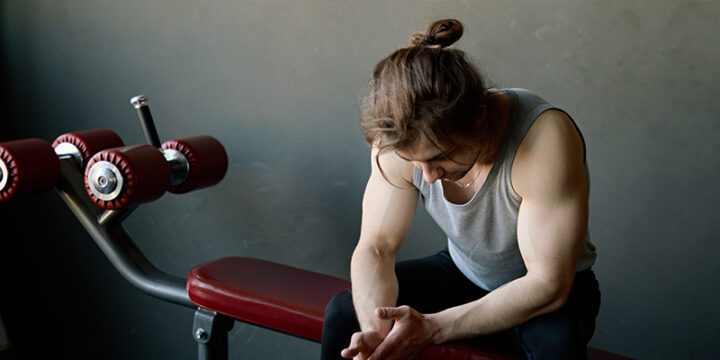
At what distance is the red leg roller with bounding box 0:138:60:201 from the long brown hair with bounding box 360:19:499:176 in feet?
2.97

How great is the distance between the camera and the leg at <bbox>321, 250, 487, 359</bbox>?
1.22 meters

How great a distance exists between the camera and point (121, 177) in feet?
4.79

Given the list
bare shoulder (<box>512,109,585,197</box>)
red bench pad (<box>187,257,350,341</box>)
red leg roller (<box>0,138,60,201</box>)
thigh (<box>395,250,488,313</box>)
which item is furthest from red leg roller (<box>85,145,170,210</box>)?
bare shoulder (<box>512,109,585,197</box>)

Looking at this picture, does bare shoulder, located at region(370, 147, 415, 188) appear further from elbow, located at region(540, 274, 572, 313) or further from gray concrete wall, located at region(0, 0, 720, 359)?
gray concrete wall, located at region(0, 0, 720, 359)

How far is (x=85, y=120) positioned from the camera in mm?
2148

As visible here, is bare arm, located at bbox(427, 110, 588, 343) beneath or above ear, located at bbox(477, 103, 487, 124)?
beneath

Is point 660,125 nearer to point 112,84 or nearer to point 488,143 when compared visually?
point 488,143

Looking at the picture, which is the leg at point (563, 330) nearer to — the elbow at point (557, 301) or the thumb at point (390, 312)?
the elbow at point (557, 301)

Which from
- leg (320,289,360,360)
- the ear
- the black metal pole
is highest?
the ear

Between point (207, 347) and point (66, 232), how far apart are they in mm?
1063

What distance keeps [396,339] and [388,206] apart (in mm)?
293

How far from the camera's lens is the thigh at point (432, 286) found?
1303mm

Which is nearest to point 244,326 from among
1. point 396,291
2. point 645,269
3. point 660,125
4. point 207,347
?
point 207,347

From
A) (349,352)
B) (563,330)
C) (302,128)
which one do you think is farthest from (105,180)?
(563,330)
